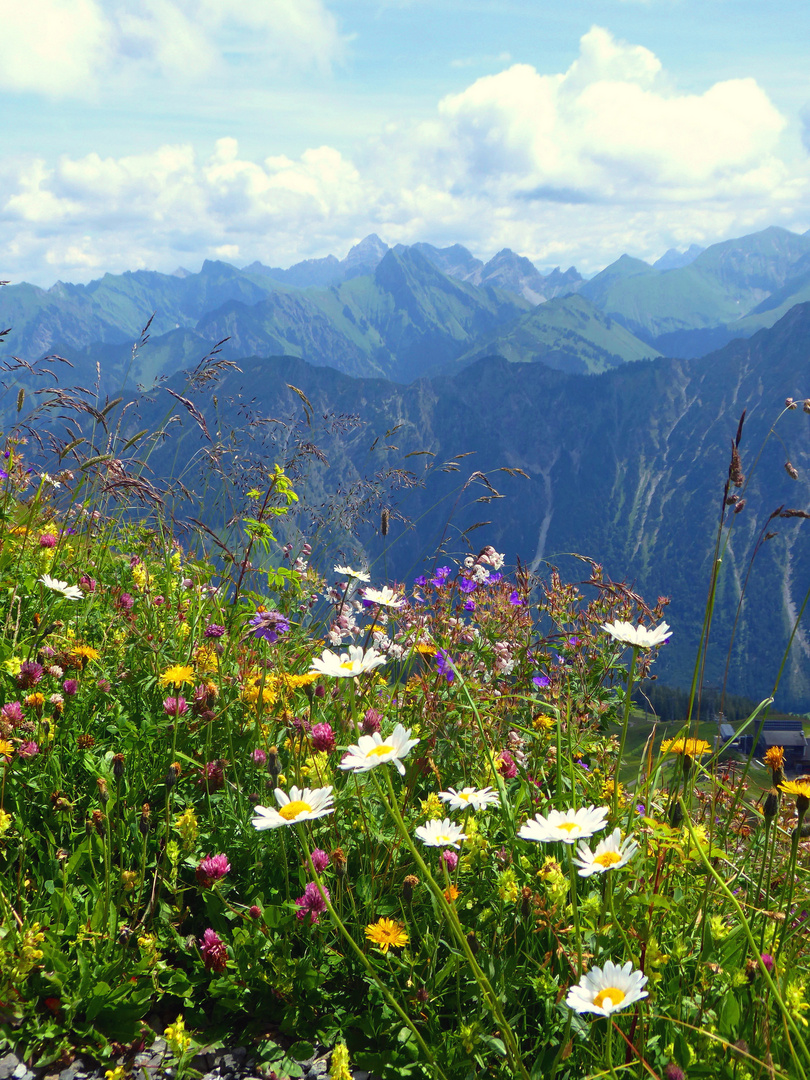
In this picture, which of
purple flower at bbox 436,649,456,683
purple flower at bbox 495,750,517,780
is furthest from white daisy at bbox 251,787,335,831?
purple flower at bbox 436,649,456,683

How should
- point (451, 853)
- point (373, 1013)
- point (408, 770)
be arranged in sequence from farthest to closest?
point (408, 770)
point (451, 853)
point (373, 1013)

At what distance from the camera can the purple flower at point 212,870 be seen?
6.95 feet

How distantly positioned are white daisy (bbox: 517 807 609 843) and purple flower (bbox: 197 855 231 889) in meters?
1.08

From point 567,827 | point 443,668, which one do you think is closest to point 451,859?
point 567,827

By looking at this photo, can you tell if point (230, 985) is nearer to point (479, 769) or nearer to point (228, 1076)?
point (228, 1076)

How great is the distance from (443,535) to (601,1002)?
308 centimetres

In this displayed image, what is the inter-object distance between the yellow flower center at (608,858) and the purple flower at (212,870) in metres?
1.23

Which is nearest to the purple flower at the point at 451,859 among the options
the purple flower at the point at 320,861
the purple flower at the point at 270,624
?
the purple flower at the point at 320,861

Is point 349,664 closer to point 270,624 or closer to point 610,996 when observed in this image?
point 610,996

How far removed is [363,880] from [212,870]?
49 centimetres

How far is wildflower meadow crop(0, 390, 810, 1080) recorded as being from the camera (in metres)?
1.70

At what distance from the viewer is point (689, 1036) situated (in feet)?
5.81

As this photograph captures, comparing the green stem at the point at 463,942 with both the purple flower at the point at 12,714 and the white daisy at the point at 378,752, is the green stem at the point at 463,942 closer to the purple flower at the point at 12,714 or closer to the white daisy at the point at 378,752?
the white daisy at the point at 378,752

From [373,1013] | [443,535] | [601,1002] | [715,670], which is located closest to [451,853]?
[373,1013]
